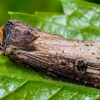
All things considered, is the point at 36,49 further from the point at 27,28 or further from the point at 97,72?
the point at 97,72

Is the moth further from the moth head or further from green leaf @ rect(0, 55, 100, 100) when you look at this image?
green leaf @ rect(0, 55, 100, 100)

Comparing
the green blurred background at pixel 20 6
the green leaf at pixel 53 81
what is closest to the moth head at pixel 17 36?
the green leaf at pixel 53 81

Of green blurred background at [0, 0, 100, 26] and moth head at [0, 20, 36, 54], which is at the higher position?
green blurred background at [0, 0, 100, 26]

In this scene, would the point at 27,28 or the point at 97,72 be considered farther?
the point at 27,28

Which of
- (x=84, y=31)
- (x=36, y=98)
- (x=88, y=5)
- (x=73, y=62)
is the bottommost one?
(x=36, y=98)

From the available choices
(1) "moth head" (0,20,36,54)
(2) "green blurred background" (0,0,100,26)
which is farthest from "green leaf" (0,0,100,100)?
(2) "green blurred background" (0,0,100,26)

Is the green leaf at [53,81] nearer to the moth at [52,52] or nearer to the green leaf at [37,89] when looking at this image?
the green leaf at [37,89]

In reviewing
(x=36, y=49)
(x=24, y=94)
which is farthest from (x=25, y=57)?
(x=24, y=94)
